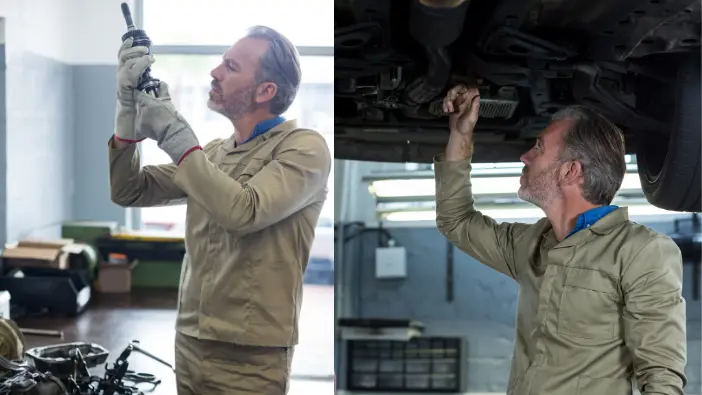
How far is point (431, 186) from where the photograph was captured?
3.10 meters

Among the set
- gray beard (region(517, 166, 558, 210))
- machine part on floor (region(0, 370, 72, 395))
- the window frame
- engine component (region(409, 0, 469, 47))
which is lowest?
machine part on floor (region(0, 370, 72, 395))

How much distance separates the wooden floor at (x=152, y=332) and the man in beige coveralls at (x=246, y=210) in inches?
66.6

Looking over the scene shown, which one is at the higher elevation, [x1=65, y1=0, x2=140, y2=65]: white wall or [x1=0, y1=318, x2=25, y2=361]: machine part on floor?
[x1=65, y1=0, x2=140, y2=65]: white wall

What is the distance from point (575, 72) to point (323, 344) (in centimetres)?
243

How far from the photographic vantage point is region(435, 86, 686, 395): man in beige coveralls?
38.2 inches

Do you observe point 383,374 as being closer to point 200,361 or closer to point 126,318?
point 126,318

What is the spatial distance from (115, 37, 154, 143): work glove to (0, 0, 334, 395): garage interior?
2199 mm

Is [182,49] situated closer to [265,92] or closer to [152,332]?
[152,332]

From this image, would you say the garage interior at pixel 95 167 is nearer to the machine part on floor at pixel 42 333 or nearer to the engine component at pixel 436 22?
the machine part on floor at pixel 42 333

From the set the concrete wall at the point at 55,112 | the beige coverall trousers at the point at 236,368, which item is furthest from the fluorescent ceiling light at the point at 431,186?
the concrete wall at the point at 55,112

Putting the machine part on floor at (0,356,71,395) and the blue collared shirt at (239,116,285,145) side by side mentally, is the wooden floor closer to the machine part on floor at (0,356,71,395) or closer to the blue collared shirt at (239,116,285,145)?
the machine part on floor at (0,356,71,395)

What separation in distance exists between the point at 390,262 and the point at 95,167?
2.32 m

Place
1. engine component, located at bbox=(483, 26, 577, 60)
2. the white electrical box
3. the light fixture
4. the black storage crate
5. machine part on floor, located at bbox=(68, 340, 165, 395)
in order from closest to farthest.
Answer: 1. engine component, located at bbox=(483, 26, 577, 60)
2. machine part on floor, located at bbox=(68, 340, 165, 395)
3. the light fixture
4. the black storage crate
5. the white electrical box

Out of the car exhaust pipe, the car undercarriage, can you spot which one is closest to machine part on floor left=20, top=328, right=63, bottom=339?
the car undercarriage
